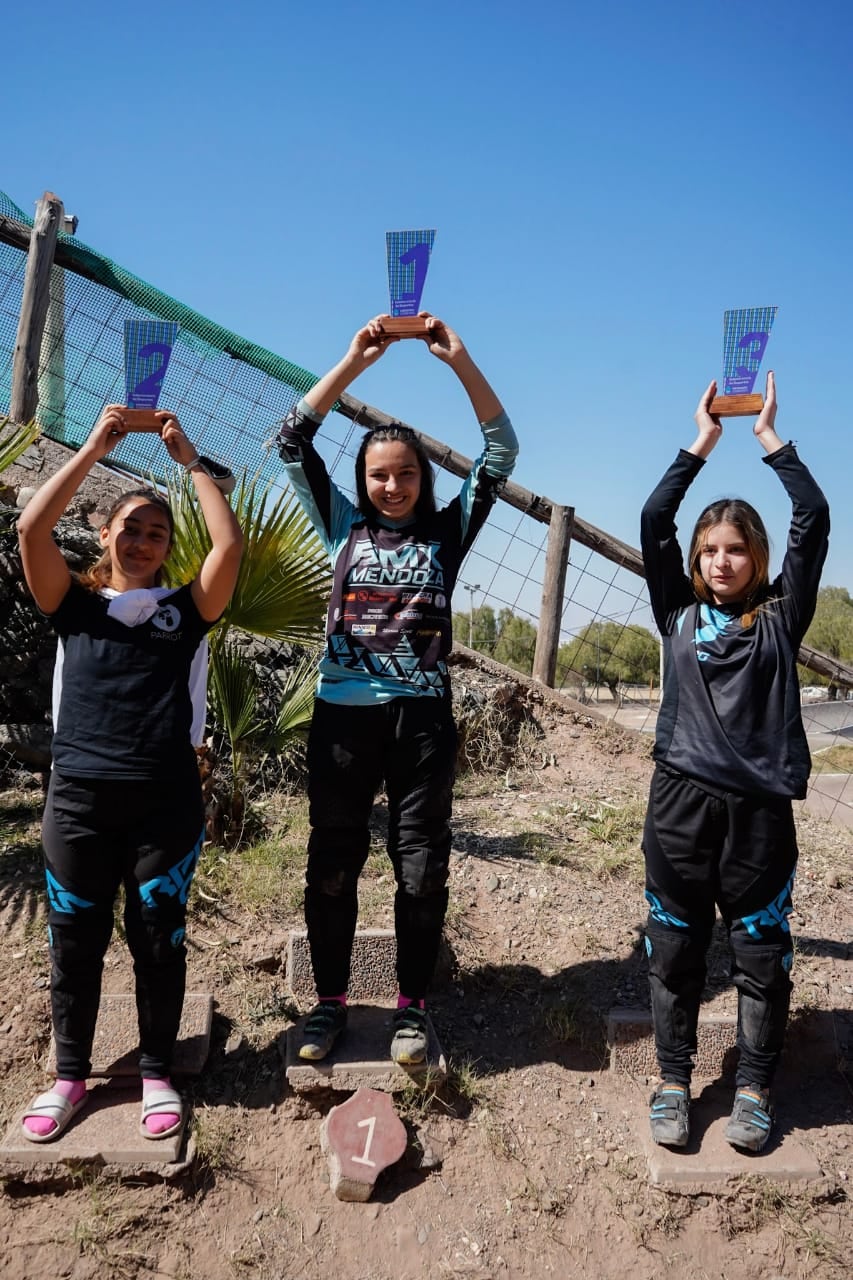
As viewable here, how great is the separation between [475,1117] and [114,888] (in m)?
1.36

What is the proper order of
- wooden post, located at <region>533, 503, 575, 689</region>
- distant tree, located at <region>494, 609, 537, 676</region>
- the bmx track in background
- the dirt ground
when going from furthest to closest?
1. distant tree, located at <region>494, 609, 537, 676</region>
2. wooden post, located at <region>533, 503, 575, 689</region>
3. the bmx track in background
4. the dirt ground

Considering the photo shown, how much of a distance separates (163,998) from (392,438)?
1.79 m

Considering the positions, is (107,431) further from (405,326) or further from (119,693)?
(405,326)

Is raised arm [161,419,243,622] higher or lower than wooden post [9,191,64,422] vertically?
lower

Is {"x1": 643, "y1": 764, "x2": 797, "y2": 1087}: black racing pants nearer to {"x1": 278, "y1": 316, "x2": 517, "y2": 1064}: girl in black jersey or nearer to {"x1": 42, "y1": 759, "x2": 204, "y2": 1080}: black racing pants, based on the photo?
{"x1": 278, "y1": 316, "x2": 517, "y2": 1064}: girl in black jersey

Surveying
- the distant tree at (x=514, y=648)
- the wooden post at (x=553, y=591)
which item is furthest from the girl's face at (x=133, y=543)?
the distant tree at (x=514, y=648)

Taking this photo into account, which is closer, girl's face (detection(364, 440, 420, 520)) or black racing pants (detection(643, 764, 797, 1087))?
black racing pants (detection(643, 764, 797, 1087))

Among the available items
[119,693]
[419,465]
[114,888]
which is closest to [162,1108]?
[114,888]

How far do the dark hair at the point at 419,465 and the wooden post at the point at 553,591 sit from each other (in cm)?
316

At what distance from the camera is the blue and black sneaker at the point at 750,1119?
107 inches

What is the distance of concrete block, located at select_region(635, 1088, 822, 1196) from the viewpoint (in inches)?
105

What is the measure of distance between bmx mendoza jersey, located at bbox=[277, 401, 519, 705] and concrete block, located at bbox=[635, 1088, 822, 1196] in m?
1.54

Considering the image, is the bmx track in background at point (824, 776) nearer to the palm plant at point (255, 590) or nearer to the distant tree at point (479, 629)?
the distant tree at point (479, 629)

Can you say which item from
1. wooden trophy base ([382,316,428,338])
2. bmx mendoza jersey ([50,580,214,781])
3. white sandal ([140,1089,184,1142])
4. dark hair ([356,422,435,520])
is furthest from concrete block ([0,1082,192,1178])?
wooden trophy base ([382,316,428,338])
